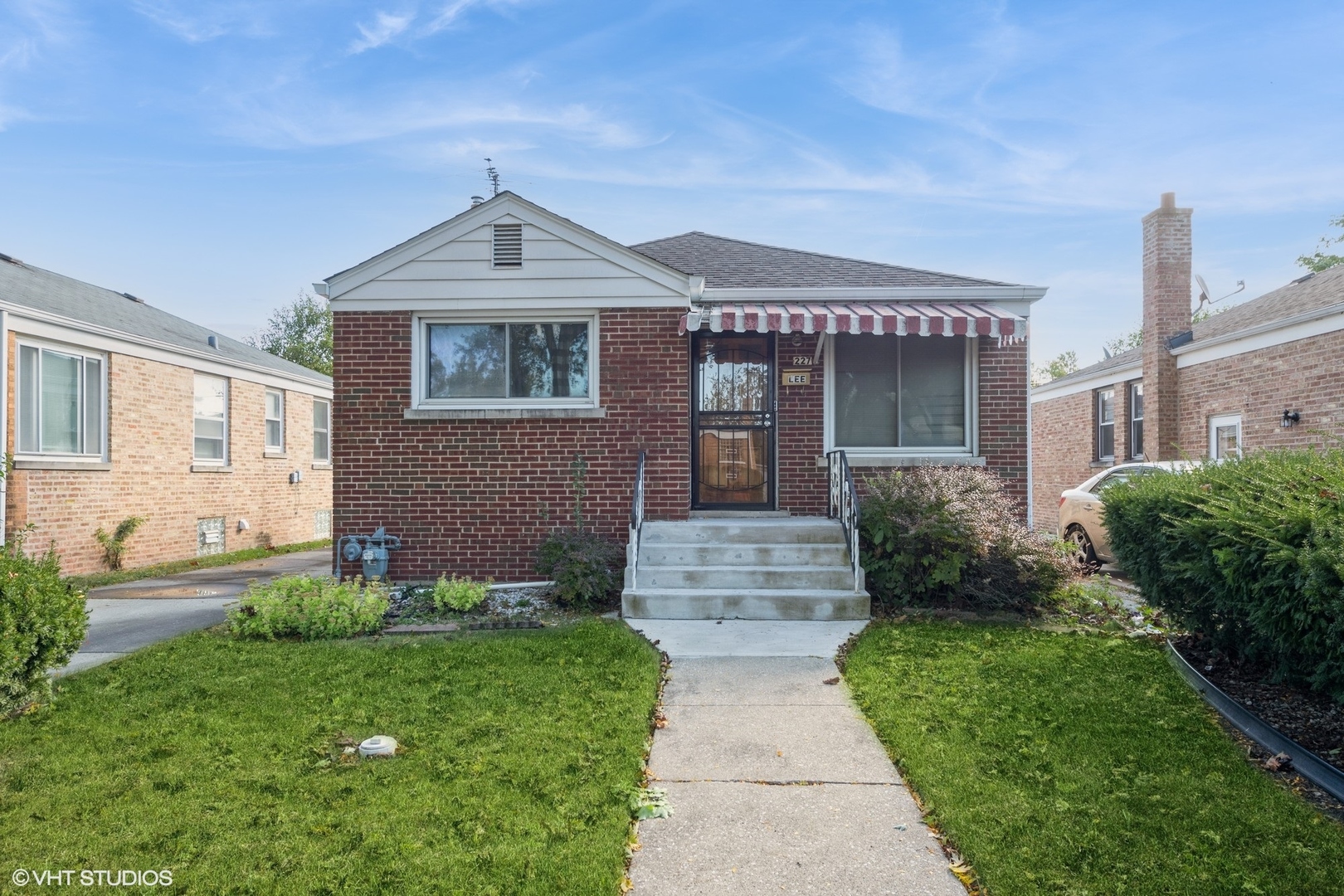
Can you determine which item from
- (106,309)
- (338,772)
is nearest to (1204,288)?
(338,772)

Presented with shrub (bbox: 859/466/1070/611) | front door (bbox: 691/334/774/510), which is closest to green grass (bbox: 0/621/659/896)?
shrub (bbox: 859/466/1070/611)

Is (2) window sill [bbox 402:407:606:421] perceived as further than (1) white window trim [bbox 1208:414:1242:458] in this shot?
No

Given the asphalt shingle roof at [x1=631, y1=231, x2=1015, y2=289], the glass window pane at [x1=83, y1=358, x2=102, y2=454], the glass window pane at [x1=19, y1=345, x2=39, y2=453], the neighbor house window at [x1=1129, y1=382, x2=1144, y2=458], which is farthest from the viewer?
the neighbor house window at [x1=1129, y1=382, x2=1144, y2=458]

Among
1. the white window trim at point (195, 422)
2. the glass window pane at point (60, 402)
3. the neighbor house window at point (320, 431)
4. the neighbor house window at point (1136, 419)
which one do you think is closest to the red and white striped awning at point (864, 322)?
the glass window pane at point (60, 402)

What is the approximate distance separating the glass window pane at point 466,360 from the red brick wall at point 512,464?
47 cm

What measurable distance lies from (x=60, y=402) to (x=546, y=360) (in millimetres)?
7771

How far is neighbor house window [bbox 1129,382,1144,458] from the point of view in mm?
17234

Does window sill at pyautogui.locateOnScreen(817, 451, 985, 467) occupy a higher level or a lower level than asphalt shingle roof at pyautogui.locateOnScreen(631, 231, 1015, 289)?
lower

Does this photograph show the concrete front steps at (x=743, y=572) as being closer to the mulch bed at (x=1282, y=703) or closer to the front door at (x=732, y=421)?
the front door at (x=732, y=421)

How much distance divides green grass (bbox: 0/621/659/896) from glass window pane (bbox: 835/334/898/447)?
186 inches

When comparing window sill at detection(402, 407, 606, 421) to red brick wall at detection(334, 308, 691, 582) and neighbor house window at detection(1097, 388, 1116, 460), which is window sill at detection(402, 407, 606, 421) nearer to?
red brick wall at detection(334, 308, 691, 582)

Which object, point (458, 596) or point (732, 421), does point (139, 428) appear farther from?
point (732, 421)

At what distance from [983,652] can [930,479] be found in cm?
241

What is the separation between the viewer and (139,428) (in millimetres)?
12633
